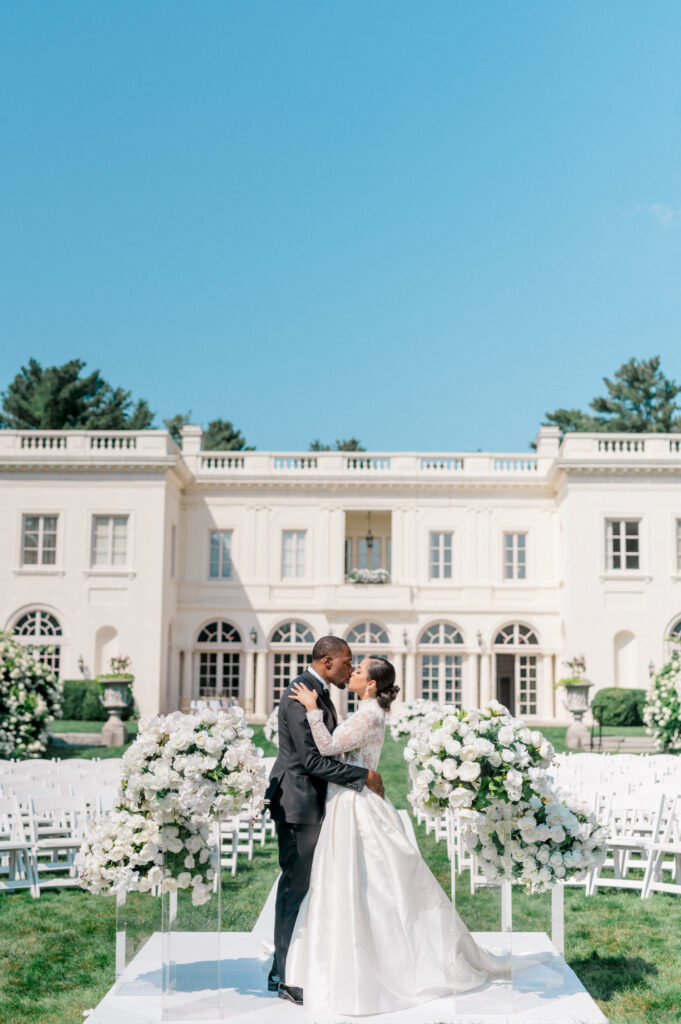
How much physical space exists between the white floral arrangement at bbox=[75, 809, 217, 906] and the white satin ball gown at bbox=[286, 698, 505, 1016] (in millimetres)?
608

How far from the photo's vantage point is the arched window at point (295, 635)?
31922mm

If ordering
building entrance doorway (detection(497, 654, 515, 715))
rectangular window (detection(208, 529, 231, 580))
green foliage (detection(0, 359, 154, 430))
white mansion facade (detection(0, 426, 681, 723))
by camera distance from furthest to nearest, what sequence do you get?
green foliage (detection(0, 359, 154, 430)) < building entrance doorway (detection(497, 654, 515, 715)) < rectangular window (detection(208, 529, 231, 580)) < white mansion facade (detection(0, 426, 681, 723))

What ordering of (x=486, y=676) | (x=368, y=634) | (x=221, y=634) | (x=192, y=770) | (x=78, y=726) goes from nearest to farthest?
1. (x=192, y=770)
2. (x=78, y=726)
3. (x=486, y=676)
4. (x=368, y=634)
5. (x=221, y=634)

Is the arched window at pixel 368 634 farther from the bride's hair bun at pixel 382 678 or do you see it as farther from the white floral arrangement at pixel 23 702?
the bride's hair bun at pixel 382 678

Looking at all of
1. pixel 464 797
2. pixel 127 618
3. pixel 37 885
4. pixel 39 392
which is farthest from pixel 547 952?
pixel 39 392

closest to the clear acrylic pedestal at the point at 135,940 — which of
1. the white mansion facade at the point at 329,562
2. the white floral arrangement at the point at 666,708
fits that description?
the white floral arrangement at the point at 666,708

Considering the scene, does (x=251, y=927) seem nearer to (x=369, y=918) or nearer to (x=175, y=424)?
(x=369, y=918)

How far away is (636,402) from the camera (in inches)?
2007

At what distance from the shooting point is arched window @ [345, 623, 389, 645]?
3170 centimetres

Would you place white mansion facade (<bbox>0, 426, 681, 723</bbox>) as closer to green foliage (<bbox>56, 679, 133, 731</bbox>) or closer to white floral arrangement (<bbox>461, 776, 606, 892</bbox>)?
green foliage (<bbox>56, 679, 133, 731</bbox>)

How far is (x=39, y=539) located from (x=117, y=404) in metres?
22.4

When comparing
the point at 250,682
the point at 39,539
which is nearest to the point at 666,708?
the point at 250,682

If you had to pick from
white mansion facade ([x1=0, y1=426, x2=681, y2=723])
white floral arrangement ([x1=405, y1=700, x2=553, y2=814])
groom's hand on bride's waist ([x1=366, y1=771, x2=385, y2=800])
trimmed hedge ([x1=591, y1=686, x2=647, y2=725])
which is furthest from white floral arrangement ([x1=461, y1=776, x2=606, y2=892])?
white mansion facade ([x1=0, y1=426, x2=681, y2=723])

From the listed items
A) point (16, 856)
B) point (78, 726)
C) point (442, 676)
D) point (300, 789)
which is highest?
point (300, 789)
